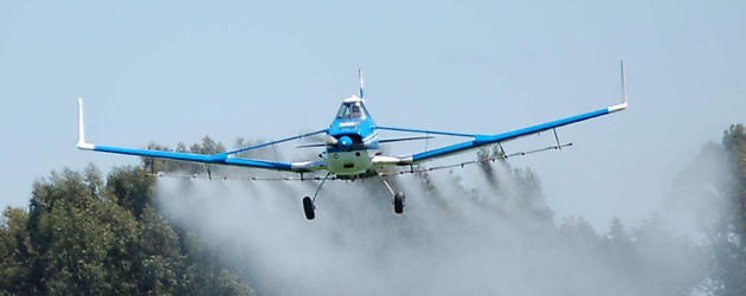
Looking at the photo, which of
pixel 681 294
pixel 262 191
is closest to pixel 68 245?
pixel 262 191

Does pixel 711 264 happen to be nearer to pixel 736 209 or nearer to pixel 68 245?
pixel 736 209

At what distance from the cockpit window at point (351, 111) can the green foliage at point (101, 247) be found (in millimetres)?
39465

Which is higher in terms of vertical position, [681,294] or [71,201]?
[71,201]

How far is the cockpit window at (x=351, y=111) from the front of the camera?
6475cm

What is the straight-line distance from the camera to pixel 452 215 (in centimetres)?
9744

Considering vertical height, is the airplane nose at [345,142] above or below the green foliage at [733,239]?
above

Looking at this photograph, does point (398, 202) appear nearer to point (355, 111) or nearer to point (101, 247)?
point (355, 111)

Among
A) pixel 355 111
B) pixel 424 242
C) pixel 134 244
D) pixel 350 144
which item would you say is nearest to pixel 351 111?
pixel 355 111

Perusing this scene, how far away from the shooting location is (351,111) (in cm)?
6500

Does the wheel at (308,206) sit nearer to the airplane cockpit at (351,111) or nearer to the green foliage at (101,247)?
the airplane cockpit at (351,111)

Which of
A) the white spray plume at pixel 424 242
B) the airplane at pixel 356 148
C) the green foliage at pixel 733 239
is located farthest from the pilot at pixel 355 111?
the green foliage at pixel 733 239

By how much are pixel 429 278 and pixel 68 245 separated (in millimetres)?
20212

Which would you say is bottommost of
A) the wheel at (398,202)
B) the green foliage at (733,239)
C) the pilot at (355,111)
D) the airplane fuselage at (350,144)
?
the green foliage at (733,239)

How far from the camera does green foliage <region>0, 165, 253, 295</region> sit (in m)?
104
